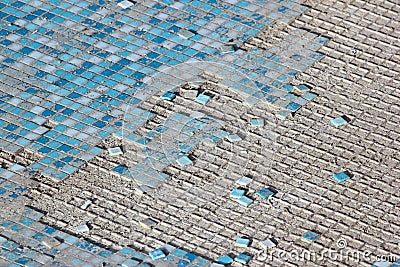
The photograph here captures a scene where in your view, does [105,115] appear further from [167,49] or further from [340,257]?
[340,257]

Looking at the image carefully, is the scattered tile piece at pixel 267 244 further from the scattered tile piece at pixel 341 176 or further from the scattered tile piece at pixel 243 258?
the scattered tile piece at pixel 341 176

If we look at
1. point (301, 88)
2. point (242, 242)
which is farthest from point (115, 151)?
point (301, 88)

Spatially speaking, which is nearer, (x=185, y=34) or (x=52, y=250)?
(x=52, y=250)

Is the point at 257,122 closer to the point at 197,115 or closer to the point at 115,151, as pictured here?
the point at 197,115

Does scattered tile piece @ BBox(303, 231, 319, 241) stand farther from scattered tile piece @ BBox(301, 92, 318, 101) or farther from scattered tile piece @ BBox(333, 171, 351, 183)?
scattered tile piece @ BBox(301, 92, 318, 101)

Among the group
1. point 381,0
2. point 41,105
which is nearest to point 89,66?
point 41,105
